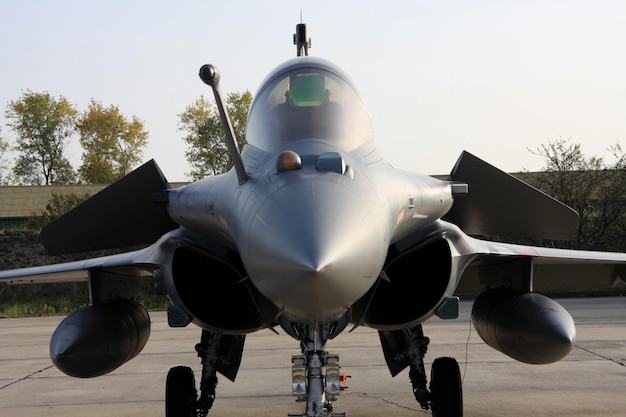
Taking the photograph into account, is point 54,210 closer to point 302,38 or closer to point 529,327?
point 302,38

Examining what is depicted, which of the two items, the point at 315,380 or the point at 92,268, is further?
the point at 92,268

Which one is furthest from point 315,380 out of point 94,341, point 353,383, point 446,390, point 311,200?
point 353,383

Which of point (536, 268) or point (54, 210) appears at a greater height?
point (54, 210)

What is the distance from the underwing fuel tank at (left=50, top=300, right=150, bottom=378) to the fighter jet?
1 centimetres

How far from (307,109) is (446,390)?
3.00 meters

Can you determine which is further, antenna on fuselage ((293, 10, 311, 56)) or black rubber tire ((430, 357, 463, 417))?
antenna on fuselage ((293, 10, 311, 56))

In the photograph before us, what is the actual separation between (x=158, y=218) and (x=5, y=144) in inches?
2195

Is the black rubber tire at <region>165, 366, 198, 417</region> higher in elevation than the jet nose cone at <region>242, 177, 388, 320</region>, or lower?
lower

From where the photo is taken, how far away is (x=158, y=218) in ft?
22.8

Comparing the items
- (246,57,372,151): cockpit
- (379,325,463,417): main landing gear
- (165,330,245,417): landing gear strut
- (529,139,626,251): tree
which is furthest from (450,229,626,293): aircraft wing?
(529,139,626,251): tree

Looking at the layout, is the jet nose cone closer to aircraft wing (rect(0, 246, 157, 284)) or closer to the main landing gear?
aircraft wing (rect(0, 246, 157, 284))

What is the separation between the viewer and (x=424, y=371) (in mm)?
7160

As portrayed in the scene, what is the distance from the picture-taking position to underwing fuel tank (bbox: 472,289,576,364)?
6156 mm

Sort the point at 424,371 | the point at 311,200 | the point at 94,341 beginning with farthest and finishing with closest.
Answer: the point at 424,371, the point at 94,341, the point at 311,200
